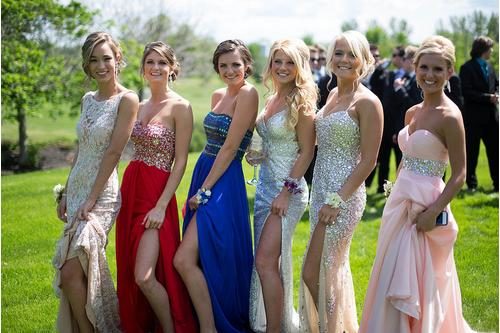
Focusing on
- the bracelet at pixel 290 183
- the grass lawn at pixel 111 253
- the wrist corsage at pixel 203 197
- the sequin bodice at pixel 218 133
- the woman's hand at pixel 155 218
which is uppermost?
the sequin bodice at pixel 218 133

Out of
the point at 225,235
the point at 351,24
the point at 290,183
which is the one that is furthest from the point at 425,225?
the point at 351,24

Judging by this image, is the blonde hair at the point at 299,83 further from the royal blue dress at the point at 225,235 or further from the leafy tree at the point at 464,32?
the leafy tree at the point at 464,32

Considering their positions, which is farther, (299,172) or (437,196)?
(299,172)

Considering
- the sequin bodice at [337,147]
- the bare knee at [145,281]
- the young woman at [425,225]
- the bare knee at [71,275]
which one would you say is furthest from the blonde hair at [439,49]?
the bare knee at [71,275]

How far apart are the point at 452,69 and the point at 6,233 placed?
23.6ft

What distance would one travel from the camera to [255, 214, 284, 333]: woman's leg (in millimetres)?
5473

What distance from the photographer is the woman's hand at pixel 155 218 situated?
556 centimetres

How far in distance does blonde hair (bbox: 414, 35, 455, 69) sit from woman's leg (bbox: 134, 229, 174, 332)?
2.35 metres

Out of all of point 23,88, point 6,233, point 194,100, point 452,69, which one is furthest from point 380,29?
point 452,69

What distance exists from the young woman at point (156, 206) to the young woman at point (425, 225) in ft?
5.08

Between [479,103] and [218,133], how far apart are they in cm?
816

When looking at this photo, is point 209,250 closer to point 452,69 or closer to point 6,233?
point 452,69

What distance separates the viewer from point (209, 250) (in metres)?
5.60

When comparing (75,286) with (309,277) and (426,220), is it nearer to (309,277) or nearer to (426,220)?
(309,277)
